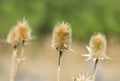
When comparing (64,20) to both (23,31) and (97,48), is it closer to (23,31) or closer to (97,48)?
(23,31)

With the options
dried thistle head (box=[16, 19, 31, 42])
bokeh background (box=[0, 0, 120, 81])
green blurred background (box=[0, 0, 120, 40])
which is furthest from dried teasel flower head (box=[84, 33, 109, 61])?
green blurred background (box=[0, 0, 120, 40])

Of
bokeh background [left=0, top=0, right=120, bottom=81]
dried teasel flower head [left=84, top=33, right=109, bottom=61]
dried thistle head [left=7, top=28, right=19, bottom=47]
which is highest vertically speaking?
bokeh background [left=0, top=0, right=120, bottom=81]

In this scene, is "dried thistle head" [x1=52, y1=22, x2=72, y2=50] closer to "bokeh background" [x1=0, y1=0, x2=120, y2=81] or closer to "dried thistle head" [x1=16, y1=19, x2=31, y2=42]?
"dried thistle head" [x1=16, y1=19, x2=31, y2=42]

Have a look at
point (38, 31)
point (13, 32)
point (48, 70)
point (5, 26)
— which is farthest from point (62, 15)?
point (13, 32)

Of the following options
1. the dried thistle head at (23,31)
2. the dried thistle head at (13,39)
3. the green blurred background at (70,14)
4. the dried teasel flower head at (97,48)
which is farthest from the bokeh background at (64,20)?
the dried teasel flower head at (97,48)

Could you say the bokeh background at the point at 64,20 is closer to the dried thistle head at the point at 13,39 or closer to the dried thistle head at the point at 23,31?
the dried thistle head at the point at 13,39

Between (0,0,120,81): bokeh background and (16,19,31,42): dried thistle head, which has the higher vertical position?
(0,0,120,81): bokeh background
